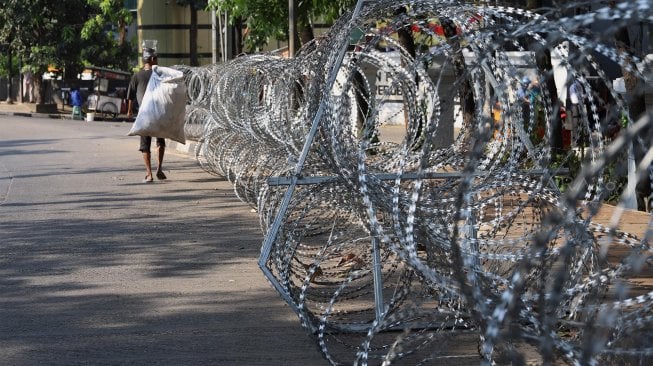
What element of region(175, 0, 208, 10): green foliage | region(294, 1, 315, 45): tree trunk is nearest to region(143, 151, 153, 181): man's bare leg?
region(294, 1, 315, 45): tree trunk

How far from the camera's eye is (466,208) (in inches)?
257

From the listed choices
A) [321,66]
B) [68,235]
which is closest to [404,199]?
[321,66]

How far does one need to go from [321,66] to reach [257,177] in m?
4.50

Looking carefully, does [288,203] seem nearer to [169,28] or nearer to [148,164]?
[148,164]

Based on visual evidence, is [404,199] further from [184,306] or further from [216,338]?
[184,306]

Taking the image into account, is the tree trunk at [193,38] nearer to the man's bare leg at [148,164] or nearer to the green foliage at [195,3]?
the green foliage at [195,3]

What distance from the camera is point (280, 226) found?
7.34m

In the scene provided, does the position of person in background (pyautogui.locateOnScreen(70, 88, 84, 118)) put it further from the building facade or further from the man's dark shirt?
the man's dark shirt

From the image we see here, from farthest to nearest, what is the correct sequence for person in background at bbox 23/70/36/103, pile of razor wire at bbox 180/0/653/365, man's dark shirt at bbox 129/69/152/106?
person in background at bbox 23/70/36/103, man's dark shirt at bbox 129/69/152/106, pile of razor wire at bbox 180/0/653/365

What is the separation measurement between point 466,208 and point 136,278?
154 inches

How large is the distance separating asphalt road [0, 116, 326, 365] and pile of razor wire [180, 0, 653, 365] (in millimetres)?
497

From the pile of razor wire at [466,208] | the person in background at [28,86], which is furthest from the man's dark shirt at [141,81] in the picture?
the person in background at [28,86]

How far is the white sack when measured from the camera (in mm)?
16672

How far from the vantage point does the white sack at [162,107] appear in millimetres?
16672
